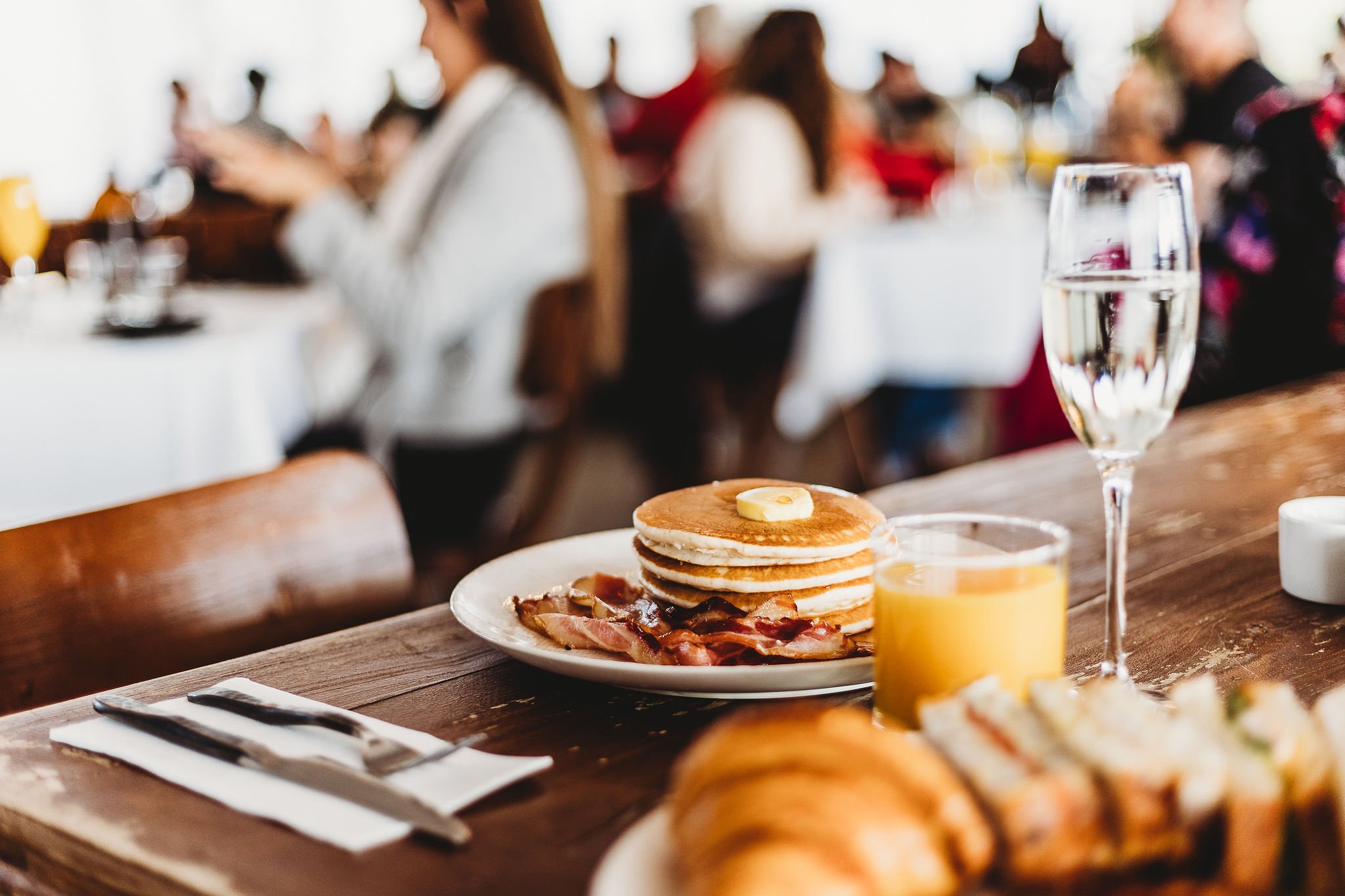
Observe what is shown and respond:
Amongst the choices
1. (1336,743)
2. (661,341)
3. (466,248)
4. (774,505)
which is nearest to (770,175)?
(661,341)

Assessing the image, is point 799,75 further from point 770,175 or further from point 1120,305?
point 1120,305

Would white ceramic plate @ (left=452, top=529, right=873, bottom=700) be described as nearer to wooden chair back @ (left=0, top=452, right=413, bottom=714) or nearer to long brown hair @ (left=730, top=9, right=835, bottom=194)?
wooden chair back @ (left=0, top=452, right=413, bottom=714)

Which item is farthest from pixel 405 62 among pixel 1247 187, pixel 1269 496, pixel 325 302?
pixel 1269 496

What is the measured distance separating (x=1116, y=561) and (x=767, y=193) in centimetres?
337

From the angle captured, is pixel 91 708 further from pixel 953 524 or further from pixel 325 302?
pixel 325 302

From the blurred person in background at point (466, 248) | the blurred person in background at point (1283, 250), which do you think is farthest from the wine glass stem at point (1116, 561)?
the blurred person in background at point (466, 248)

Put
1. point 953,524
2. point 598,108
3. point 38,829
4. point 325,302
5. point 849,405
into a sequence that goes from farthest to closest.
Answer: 1. point 598,108
2. point 849,405
3. point 325,302
4. point 953,524
5. point 38,829

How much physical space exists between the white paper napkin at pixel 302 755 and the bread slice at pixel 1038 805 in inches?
10.5

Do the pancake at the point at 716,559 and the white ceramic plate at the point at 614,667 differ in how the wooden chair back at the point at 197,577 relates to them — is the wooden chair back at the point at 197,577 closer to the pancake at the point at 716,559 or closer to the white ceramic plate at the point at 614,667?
the white ceramic plate at the point at 614,667

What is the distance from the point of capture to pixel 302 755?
2.31 feet

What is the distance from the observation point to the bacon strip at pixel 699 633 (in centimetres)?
81

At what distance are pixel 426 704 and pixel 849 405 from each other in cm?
387

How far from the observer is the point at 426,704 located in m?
0.81

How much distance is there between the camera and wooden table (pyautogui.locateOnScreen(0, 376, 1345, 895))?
61cm
